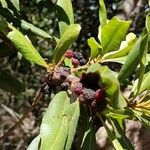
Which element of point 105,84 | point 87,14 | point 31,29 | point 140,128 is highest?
point 31,29

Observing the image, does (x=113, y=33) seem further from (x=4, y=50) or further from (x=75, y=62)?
(x=4, y=50)

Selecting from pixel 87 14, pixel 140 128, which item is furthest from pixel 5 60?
pixel 140 128

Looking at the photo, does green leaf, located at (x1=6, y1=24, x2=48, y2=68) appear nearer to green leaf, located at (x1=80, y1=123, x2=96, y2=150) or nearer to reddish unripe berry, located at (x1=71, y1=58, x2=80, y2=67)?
reddish unripe berry, located at (x1=71, y1=58, x2=80, y2=67)

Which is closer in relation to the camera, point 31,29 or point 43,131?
point 43,131

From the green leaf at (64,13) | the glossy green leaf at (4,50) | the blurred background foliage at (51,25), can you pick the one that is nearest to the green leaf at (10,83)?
the glossy green leaf at (4,50)

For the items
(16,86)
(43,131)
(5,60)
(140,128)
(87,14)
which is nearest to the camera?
(43,131)

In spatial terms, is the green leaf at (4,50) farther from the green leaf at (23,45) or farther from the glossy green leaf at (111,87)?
the glossy green leaf at (111,87)

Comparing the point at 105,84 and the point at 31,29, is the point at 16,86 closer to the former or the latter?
the point at 31,29
